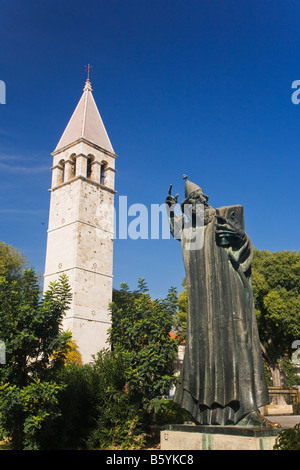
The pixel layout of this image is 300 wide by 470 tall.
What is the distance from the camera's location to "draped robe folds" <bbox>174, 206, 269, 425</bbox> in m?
5.05

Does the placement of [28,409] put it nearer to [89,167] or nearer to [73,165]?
[73,165]

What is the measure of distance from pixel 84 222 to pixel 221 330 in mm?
29864

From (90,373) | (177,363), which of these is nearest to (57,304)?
(90,373)

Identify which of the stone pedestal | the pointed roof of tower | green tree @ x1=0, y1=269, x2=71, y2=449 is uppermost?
the pointed roof of tower

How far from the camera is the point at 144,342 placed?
33.8 feet

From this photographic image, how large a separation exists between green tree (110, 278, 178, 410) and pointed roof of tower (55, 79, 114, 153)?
27.3 meters

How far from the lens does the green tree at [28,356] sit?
7445mm

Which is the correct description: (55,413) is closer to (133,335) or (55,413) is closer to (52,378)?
(52,378)

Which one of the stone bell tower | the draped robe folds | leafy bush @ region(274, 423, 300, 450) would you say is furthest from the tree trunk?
leafy bush @ region(274, 423, 300, 450)

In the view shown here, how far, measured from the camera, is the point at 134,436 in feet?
30.8

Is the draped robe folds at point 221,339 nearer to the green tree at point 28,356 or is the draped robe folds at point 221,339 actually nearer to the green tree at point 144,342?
the green tree at point 28,356

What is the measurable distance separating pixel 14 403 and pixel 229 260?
466cm

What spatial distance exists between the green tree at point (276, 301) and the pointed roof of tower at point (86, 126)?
18401mm

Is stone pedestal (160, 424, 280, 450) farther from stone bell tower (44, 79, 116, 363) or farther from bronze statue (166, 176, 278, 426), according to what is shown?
stone bell tower (44, 79, 116, 363)
